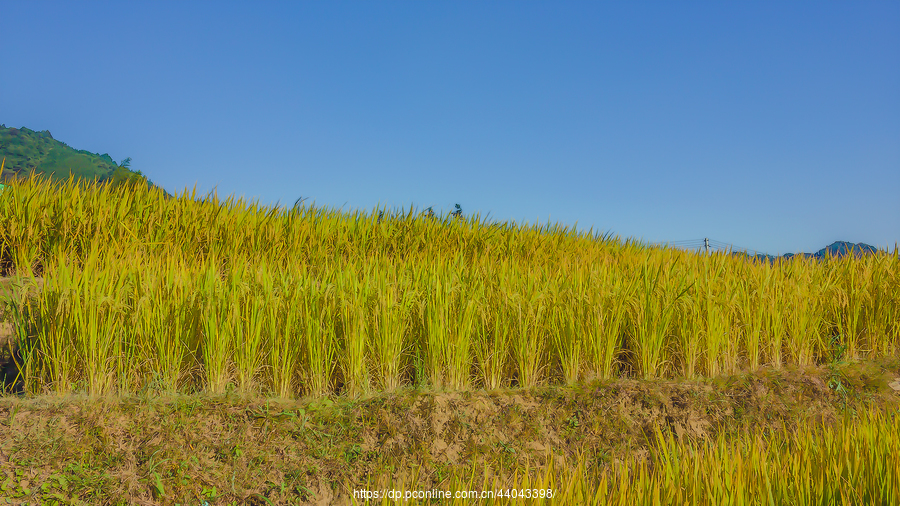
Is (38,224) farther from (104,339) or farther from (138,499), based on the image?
(138,499)

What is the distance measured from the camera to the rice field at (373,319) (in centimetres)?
307

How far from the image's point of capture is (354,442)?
290 centimetres

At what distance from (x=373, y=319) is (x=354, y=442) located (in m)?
0.71

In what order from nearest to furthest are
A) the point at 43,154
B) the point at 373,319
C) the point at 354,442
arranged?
the point at 354,442
the point at 373,319
the point at 43,154

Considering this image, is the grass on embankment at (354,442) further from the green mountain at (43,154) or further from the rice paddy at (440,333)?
the green mountain at (43,154)

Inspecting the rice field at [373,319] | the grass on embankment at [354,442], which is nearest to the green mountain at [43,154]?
the rice field at [373,319]

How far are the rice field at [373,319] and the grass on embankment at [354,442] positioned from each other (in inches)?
8.2

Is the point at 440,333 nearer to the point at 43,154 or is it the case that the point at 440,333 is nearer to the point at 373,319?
the point at 373,319

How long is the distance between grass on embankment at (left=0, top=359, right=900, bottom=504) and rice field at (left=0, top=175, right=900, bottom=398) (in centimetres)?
21

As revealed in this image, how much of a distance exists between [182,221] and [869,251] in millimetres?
7183

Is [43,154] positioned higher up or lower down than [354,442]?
→ higher up

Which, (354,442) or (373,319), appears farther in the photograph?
(373,319)

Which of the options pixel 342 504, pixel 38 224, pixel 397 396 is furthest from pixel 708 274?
pixel 38 224

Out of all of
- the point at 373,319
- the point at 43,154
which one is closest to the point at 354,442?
the point at 373,319
